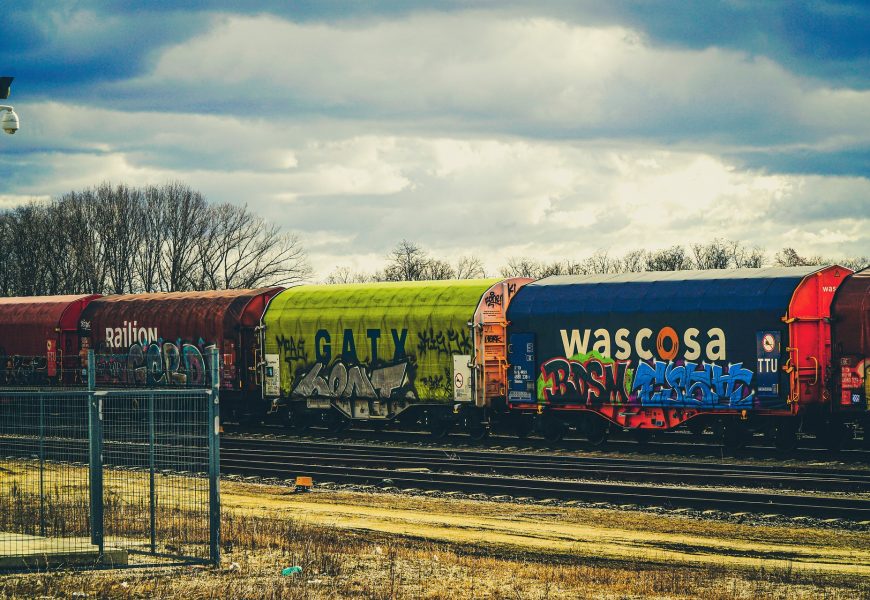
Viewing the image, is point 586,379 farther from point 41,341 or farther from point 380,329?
point 41,341

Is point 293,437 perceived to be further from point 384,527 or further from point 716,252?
point 716,252

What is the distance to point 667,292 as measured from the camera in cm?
2945

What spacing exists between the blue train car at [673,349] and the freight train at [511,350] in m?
0.04

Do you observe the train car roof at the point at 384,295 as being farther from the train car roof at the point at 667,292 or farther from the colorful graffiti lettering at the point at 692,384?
the colorful graffiti lettering at the point at 692,384

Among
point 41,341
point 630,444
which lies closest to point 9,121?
point 630,444

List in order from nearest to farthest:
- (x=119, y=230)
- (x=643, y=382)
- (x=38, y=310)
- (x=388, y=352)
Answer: (x=643, y=382), (x=388, y=352), (x=38, y=310), (x=119, y=230)

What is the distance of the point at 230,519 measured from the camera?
1867 centimetres

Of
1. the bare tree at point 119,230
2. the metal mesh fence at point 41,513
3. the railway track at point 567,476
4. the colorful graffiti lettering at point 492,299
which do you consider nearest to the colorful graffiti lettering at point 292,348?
the railway track at point 567,476

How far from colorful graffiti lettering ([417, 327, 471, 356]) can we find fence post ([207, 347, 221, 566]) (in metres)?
18.7

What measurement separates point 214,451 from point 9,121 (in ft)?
25.9

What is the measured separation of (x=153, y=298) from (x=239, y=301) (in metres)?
4.19

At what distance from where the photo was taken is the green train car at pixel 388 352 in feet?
106

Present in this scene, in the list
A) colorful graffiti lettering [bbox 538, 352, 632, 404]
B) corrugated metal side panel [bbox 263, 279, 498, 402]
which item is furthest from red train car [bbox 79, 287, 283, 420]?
colorful graffiti lettering [bbox 538, 352, 632, 404]

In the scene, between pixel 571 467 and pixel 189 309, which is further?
pixel 189 309
